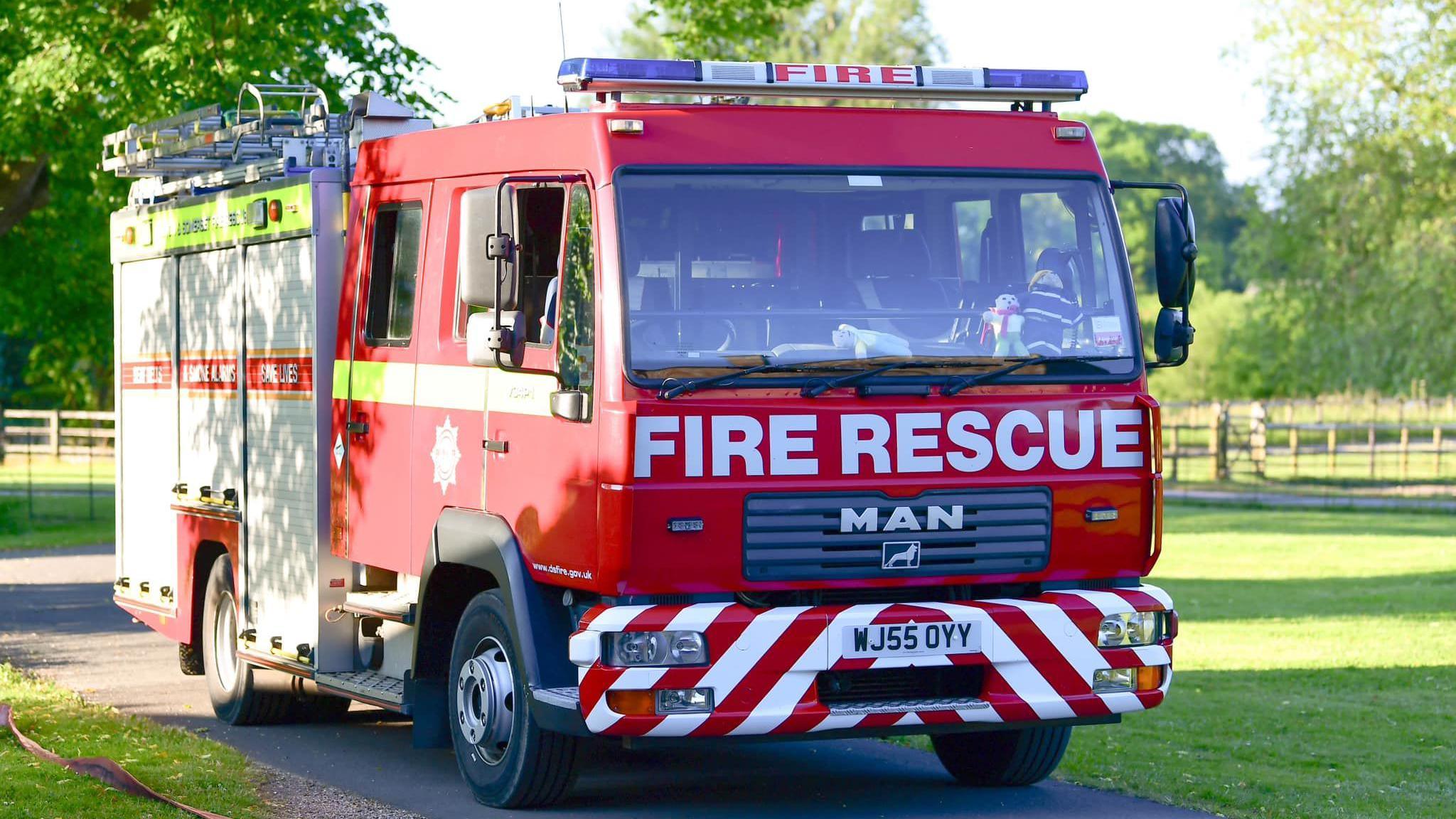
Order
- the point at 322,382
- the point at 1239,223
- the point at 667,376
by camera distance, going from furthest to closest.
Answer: the point at 1239,223
the point at 322,382
the point at 667,376

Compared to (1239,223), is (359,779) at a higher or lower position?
lower

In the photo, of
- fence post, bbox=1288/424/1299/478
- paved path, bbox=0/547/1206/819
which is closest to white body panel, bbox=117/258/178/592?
paved path, bbox=0/547/1206/819

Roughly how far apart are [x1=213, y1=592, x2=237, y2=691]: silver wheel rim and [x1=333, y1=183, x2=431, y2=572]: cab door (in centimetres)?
184

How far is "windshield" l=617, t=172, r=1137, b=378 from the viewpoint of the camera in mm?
7871

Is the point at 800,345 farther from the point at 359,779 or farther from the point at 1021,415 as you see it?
the point at 359,779

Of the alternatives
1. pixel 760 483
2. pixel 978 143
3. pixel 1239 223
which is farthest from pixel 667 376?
pixel 1239 223

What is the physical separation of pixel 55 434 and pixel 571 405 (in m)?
39.7

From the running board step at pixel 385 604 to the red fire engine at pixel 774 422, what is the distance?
4.0 inches

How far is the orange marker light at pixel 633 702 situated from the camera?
770 cm

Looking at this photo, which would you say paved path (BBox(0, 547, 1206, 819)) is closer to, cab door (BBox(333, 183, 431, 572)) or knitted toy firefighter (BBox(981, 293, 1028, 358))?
cab door (BBox(333, 183, 431, 572))

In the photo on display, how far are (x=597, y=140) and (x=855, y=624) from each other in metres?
2.13

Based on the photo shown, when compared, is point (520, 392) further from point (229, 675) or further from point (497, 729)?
point (229, 675)

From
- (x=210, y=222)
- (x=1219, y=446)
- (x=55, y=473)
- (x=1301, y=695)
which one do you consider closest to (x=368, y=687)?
(x=210, y=222)

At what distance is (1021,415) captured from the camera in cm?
809
